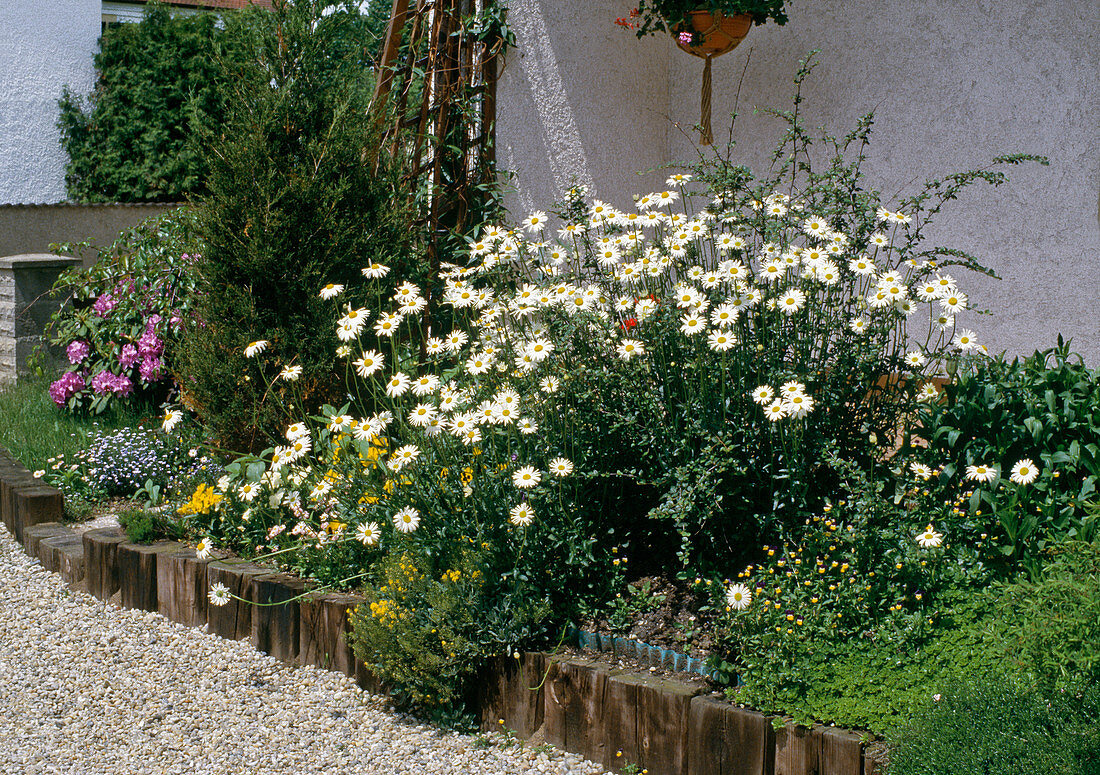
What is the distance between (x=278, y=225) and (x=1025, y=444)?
307 centimetres

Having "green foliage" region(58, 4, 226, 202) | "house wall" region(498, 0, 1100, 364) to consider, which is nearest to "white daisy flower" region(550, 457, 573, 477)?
"house wall" region(498, 0, 1100, 364)

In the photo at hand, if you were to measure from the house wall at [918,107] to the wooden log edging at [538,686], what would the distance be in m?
2.66

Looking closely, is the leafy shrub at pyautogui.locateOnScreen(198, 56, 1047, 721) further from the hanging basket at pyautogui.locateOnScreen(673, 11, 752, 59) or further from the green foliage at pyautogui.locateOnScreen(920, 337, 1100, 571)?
the hanging basket at pyautogui.locateOnScreen(673, 11, 752, 59)

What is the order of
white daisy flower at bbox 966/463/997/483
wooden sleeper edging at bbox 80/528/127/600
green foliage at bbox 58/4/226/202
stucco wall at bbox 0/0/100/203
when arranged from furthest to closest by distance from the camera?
stucco wall at bbox 0/0/100/203
green foliage at bbox 58/4/226/202
wooden sleeper edging at bbox 80/528/127/600
white daisy flower at bbox 966/463/997/483

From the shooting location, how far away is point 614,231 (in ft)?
12.0

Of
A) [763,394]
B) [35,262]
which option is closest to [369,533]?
[763,394]

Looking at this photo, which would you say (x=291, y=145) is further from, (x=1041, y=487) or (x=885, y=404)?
(x=1041, y=487)

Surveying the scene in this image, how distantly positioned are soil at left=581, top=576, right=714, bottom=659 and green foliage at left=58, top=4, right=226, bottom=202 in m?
11.7

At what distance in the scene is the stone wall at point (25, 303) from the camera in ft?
21.9

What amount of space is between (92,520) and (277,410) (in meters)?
1.20

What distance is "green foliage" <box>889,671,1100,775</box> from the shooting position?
6.19 feet

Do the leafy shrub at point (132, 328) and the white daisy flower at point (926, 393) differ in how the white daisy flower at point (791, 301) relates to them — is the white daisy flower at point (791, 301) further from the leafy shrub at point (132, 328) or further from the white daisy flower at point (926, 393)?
the leafy shrub at point (132, 328)

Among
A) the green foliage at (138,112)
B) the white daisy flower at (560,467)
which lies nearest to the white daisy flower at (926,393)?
the white daisy flower at (560,467)

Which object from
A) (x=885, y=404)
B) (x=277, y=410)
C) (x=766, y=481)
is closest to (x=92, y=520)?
(x=277, y=410)
